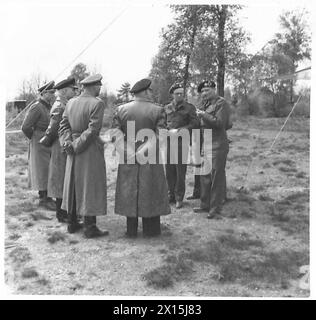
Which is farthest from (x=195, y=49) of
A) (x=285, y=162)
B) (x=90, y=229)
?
(x=90, y=229)

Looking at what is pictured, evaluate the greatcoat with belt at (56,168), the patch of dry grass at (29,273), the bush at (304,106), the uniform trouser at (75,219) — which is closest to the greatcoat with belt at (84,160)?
the uniform trouser at (75,219)

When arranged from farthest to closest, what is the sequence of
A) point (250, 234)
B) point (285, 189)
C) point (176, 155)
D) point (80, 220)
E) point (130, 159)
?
point (285, 189), point (176, 155), point (80, 220), point (250, 234), point (130, 159)

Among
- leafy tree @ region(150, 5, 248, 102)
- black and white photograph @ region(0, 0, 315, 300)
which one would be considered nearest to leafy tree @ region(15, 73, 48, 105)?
black and white photograph @ region(0, 0, 315, 300)

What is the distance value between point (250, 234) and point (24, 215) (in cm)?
348

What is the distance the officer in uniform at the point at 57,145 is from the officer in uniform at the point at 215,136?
196 centimetres

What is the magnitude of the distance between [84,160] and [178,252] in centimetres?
166

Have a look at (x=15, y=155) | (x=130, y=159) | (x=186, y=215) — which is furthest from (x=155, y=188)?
(x=15, y=155)

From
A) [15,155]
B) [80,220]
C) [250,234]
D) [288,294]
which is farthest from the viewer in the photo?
[15,155]

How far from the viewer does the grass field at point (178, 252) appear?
4367 mm

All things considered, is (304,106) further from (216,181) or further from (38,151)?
(38,151)

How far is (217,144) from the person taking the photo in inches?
257

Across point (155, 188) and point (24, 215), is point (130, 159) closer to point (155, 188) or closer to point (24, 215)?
point (155, 188)

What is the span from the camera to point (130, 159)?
549 cm

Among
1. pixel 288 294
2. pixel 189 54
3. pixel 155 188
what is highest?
pixel 189 54
